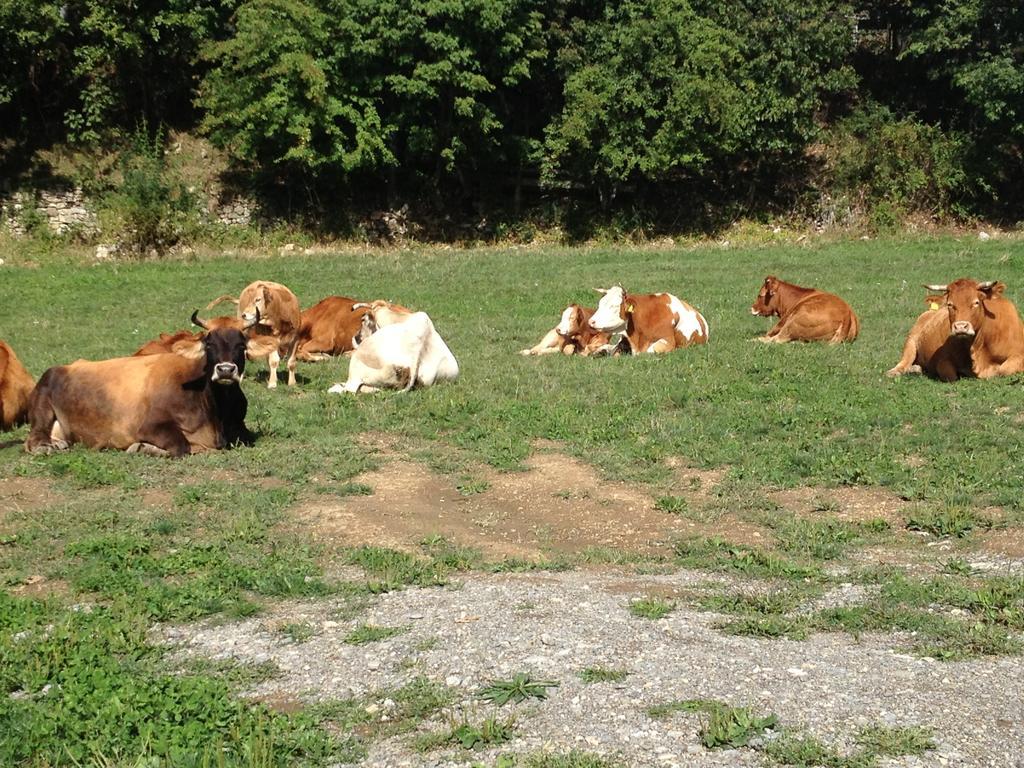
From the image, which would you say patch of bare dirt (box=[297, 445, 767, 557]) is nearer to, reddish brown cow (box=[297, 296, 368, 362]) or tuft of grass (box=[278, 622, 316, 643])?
tuft of grass (box=[278, 622, 316, 643])

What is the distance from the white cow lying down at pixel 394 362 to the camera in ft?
46.4

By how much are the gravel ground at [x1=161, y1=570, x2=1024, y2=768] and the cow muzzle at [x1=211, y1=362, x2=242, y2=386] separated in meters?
4.14

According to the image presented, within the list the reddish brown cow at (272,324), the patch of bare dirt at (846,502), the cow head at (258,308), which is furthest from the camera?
the reddish brown cow at (272,324)

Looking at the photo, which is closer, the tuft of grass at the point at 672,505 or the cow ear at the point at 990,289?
the tuft of grass at the point at 672,505

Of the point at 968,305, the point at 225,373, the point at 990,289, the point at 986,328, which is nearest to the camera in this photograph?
the point at 225,373

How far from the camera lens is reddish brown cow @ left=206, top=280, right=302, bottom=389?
1475 cm

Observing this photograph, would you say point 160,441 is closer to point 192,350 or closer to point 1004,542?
point 192,350

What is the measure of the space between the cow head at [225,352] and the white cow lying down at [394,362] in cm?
289

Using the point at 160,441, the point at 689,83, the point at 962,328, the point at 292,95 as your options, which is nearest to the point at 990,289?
the point at 962,328

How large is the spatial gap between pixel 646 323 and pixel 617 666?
37.0ft

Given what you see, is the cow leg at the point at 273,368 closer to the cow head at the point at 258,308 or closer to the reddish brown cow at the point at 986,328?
the cow head at the point at 258,308

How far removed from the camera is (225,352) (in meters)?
11.2

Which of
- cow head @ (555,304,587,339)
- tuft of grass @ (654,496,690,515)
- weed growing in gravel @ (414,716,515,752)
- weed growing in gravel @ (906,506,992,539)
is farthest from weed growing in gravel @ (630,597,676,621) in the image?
cow head @ (555,304,587,339)

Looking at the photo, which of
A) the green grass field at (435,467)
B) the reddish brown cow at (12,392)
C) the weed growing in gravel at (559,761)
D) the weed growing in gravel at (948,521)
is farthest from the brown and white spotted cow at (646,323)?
the weed growing in gravel at (559,761)
